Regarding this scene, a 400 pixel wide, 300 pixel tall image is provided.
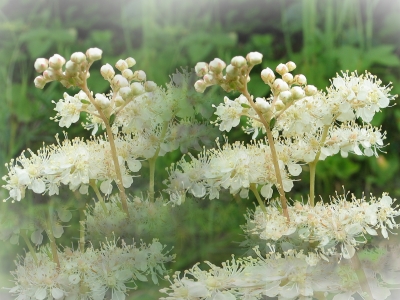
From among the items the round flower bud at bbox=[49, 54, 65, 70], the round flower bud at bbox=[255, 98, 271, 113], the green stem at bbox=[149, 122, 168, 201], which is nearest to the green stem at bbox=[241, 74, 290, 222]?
the round flower bud at bbox=[255, 98, 271, 113]

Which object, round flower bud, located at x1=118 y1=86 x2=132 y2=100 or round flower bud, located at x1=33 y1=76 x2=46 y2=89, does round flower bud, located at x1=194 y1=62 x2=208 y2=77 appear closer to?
round flower bud, located at x1=118 y1=86 x2=132 y2=100

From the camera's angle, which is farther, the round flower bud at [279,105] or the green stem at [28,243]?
the green stem at [28,243]

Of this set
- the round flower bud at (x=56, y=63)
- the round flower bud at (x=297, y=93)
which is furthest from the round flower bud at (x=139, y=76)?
the round flower bud at (x=297, y=93)

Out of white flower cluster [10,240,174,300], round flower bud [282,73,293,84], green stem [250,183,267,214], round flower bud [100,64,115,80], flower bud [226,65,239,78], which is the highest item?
round flower bud [100,64,115,80]

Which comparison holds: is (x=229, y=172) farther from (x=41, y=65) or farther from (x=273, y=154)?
(x=41, y=65)

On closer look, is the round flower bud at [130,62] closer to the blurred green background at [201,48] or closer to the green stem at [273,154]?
the blurred green background at [201,48]

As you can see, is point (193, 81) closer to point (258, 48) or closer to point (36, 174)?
point (258, 48)

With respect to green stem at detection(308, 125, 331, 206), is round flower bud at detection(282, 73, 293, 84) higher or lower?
higher

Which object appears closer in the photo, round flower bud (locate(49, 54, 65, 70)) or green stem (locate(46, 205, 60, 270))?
round flower bud (locate(49, 54, 65, 70))
